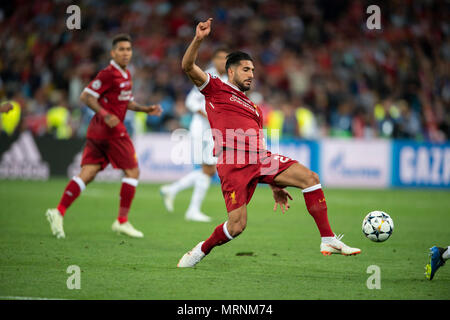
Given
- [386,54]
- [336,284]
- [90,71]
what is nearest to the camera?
[336,284]

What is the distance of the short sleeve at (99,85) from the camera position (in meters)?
8.57

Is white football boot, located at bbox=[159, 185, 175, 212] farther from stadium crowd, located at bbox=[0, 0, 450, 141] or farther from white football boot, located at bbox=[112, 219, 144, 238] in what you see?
stadium crowd, located at bbox=[0, 0, 450, 141]

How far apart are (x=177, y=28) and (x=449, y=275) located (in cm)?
1858

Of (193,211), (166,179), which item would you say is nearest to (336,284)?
(193,211)

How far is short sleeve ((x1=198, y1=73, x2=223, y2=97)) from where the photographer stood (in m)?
6.58

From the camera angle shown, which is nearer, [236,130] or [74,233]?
[236,130]

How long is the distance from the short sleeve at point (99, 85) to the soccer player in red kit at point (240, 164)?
2.37m

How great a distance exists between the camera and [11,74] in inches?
842

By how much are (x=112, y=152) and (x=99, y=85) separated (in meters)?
0.92

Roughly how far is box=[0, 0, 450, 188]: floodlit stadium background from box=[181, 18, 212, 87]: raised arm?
431 inches

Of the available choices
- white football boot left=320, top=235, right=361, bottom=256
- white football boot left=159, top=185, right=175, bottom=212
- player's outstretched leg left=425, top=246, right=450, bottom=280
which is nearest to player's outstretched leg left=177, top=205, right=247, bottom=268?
white football boot left=320, top=235, right=361, bottom=256

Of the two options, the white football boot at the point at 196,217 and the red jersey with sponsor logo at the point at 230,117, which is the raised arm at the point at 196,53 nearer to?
the red jersey with sponsor logo at the point at 230,117
